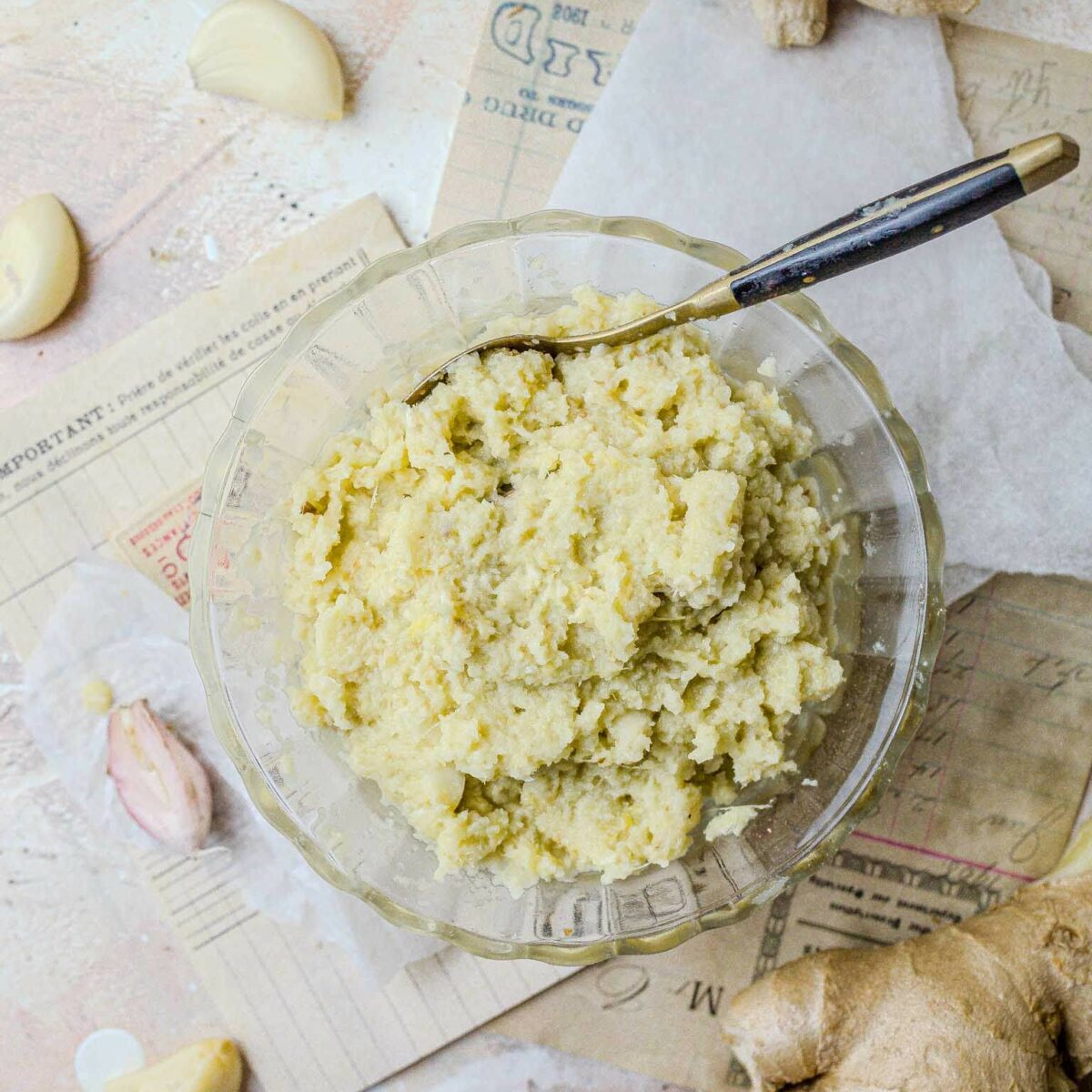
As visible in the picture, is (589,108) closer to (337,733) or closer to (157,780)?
(337,733)

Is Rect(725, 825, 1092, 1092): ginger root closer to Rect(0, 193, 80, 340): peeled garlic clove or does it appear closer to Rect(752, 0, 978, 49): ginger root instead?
Rect(752, 0, 978, 49): ginger root

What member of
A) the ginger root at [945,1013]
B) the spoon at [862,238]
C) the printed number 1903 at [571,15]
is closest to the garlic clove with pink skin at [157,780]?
the spoon at [862,238]

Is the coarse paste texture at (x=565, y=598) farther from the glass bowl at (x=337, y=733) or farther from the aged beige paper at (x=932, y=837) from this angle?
the aged beige paper at (x=932, y=837)

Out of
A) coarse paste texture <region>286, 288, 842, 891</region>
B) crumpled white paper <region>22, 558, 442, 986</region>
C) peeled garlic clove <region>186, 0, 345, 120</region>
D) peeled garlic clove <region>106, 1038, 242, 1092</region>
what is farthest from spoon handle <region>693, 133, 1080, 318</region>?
peeled garlic clove <region>106, 1038, 242, 1092</region>

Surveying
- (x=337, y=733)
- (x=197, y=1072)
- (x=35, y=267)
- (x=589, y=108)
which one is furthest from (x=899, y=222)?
(x=197, y=1072)

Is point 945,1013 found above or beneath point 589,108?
beneath

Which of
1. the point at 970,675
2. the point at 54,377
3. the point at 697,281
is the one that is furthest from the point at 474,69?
the point at 970,675
